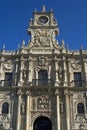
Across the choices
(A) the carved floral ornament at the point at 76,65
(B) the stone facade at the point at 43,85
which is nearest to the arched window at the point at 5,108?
(B) the stone facade at the point at 43,85

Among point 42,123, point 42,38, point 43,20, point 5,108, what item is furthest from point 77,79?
point 43,20

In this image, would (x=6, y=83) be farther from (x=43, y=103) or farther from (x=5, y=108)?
(x=43, y=103)

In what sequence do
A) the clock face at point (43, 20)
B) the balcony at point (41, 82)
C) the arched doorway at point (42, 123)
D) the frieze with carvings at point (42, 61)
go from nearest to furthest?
1. the arched doorway at point (42, 123)
2. the balcony at point (41, 82)
3. the frieze with carvings at point (42, 61)
4. the clock face at point (43, 20)

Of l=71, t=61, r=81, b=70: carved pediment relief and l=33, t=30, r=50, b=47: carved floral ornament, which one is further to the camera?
l=33, t=30, r=50, b=47: carved floral ornament

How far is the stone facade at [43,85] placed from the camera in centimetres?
2773

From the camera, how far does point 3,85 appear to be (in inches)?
1166

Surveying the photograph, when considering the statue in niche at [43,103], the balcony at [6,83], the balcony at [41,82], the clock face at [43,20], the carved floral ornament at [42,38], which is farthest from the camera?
the clock face at [43,20]

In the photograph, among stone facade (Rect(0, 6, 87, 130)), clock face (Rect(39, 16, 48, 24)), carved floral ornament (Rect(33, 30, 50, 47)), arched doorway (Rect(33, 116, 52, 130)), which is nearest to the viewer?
stone facade (Rect(0, 6, 87, 130))

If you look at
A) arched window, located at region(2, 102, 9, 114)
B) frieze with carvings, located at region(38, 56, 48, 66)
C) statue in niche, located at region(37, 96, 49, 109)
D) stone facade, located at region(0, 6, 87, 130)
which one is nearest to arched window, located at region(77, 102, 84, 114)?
stone facade, located at region(0, 6, 87, 130)

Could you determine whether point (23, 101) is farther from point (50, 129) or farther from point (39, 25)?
point (39, 25)

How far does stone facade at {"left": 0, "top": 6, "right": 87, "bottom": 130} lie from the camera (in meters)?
27.7

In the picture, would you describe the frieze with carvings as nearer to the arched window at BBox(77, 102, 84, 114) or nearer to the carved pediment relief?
the carved pediment relief

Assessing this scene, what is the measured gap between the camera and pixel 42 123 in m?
28.3

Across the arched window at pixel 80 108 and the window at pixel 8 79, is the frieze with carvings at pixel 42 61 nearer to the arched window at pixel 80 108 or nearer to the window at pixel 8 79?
the window at pixel 8 79
